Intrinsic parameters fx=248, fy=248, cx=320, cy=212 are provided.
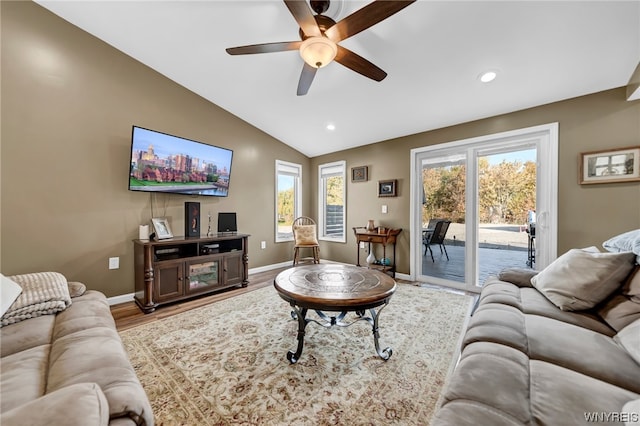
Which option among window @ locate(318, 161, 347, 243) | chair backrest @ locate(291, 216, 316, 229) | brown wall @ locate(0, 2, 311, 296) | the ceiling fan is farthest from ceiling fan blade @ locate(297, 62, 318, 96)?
chair backrest @ locate(291, 216, 316, 229)

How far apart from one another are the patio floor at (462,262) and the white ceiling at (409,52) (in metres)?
1.81

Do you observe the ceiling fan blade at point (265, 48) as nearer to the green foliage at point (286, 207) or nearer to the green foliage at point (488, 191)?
the green foliage at point (488, 191)

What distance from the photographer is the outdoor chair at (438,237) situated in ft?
12.1

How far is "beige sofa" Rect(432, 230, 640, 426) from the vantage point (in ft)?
2.44

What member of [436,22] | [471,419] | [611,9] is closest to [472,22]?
[436,22]

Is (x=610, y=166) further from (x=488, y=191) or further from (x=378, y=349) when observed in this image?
(x=378, y=349)

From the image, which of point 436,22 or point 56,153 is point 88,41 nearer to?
point 56,153

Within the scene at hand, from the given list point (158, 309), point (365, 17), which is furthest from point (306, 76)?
point (158, 309)

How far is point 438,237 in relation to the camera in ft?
12.4

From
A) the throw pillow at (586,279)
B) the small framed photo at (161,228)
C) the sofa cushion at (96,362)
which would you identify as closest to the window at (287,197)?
the small framed photo at (161,228)

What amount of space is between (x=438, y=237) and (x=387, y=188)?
3.61 feet

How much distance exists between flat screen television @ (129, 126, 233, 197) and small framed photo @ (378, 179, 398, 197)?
2.48 meters

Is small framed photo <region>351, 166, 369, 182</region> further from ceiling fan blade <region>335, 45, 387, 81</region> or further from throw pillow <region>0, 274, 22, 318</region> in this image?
throw pillow <region>0, 274, 22, 318</region>

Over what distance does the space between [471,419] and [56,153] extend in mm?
3852
